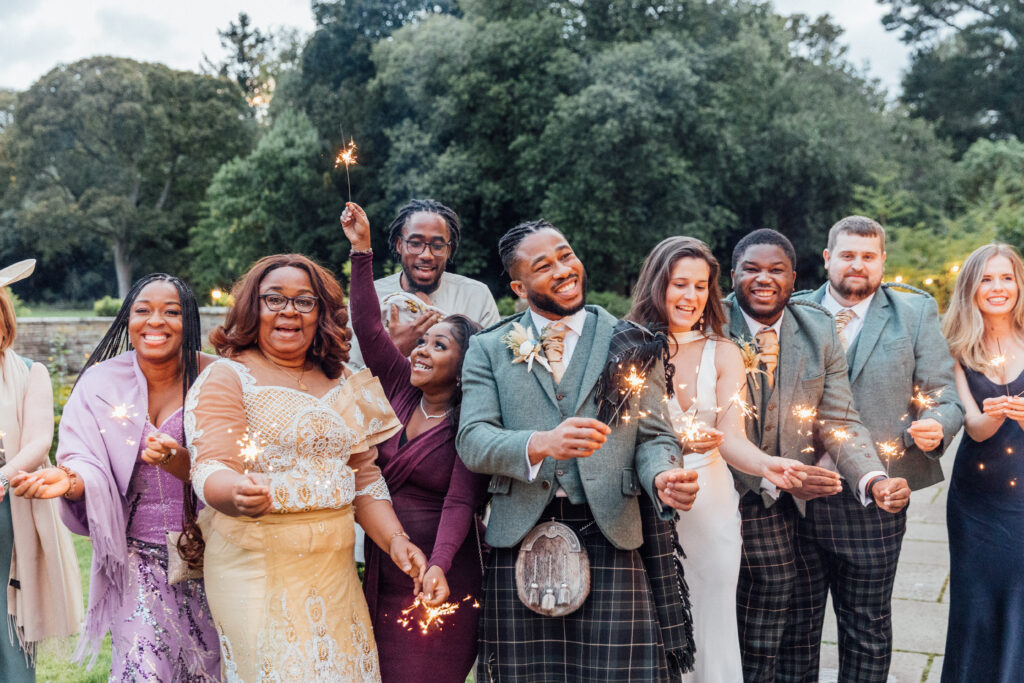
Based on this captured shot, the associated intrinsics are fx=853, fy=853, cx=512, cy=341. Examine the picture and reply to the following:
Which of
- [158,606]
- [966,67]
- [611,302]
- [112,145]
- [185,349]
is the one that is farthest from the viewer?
[112,145]

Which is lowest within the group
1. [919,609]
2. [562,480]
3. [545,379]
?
[919,609]

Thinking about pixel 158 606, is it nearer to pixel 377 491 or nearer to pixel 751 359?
pixel 377 491

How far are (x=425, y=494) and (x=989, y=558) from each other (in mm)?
2427

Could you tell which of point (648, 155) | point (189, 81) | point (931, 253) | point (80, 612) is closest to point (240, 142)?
point (189, 81)

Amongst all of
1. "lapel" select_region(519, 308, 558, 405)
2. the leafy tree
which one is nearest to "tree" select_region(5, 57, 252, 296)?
the leafy tree

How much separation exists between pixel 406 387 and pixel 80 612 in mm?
1617

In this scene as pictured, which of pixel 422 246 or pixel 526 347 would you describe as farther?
pixel 422 246

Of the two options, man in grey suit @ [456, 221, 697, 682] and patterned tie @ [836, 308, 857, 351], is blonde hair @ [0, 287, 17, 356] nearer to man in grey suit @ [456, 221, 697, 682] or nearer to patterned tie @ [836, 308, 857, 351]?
man in grey suit @ [456, 221, 697, 682]

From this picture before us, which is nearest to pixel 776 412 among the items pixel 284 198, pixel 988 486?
pixel 988 486

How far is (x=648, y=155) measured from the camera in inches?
786

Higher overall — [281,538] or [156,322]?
[156,322]

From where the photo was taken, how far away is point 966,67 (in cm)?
2828

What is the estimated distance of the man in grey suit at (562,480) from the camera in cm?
271

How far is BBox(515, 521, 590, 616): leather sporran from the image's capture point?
271 cm
